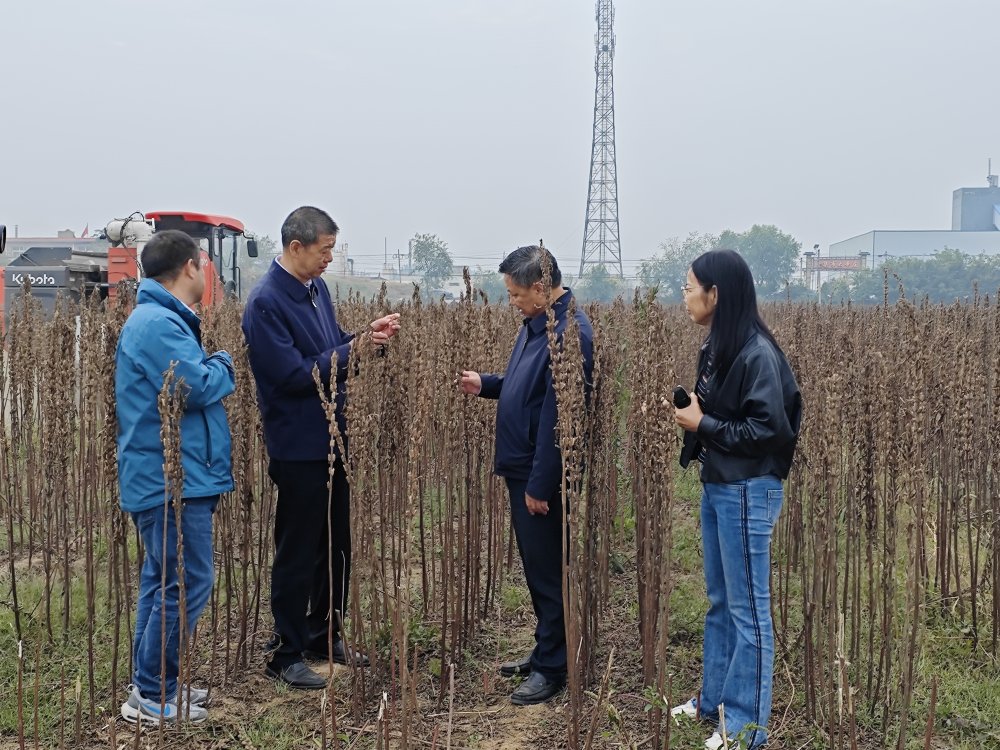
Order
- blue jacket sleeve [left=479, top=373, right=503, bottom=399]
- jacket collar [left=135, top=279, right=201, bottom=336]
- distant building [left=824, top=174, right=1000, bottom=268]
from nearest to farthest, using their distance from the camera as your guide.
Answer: jacket collar [left=135, top=279, right=201, bottom=336] < blue jacket sleeve [left=479, top=373, right=503, bottom=399] < distant building [left=824, top=174, right=1000, bottom=268]

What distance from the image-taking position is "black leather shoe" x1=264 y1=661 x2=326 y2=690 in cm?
329

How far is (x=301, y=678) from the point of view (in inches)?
130

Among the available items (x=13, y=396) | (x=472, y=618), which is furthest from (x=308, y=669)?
(x=13, y=396)

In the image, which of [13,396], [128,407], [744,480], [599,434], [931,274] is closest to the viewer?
[744,480]

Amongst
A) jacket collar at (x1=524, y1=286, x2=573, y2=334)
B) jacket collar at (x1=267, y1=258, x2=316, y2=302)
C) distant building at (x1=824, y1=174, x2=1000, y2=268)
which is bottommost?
jacket collar at (x1=524, y1=286, x2=573, y2=334)

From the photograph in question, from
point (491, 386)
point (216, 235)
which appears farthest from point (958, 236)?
point (491, 386)

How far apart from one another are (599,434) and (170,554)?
5.04 feet

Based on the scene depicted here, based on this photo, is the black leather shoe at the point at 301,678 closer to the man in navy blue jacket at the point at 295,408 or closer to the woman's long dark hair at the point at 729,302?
the man in navy blue jacket at the point at 295,408

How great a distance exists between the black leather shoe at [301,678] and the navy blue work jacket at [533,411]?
1067mm

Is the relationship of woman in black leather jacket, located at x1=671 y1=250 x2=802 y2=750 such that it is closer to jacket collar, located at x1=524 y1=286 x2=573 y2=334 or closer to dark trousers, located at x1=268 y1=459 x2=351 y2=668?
jacket collar, located at x1=524 y1=286 x2=573 y2=334

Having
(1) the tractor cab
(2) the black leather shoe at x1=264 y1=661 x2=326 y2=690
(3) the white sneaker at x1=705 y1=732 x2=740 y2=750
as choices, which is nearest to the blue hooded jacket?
(2) the black leather shoe at x1=264 y1=661 x2=326 y2=690

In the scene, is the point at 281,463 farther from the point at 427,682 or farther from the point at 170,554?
the point at 427,682

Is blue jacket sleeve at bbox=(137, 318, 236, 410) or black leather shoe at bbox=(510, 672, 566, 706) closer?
blue jacket sleeve at bbox=(137, 318, 236, 410)

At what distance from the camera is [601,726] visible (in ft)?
10.2
